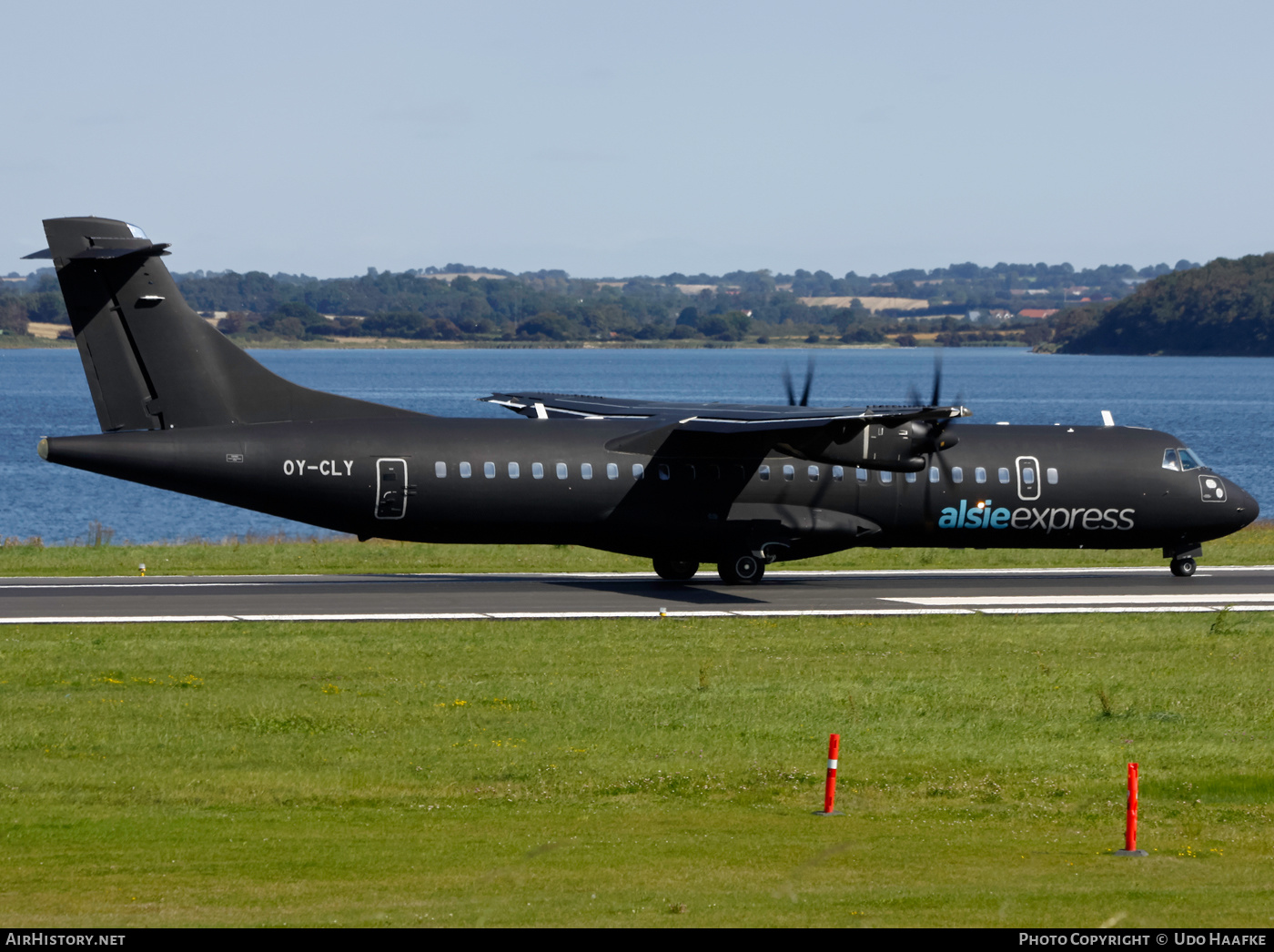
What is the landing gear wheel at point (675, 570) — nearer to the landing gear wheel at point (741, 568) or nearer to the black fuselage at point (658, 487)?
the black fuselage at point (658, 487)

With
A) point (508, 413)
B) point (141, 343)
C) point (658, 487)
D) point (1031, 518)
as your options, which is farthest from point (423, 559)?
point (508, 413)

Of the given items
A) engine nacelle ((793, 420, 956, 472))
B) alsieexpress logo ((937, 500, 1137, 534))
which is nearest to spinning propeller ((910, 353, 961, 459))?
engine nacelle ((793, 420, 956, 472))

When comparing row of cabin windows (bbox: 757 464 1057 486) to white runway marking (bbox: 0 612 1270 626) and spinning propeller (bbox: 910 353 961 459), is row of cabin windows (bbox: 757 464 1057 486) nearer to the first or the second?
spinning propeller (bbox: 910 353 961 459)

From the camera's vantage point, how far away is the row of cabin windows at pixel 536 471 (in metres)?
30.4

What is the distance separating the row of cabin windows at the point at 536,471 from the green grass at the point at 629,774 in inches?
169

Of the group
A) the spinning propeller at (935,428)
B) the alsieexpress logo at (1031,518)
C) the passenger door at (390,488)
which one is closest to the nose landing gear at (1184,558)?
the alsieexpress logo at (1031,518)

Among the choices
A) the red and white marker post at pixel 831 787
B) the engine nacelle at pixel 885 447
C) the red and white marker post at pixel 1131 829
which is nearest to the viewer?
the red and white marker post at pixel 1131 829

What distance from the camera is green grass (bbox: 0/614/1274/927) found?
1118cm

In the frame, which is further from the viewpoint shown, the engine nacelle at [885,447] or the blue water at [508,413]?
the blue water at [508,413]

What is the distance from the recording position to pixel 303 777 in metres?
15.9

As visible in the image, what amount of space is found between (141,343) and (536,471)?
27.6 ft

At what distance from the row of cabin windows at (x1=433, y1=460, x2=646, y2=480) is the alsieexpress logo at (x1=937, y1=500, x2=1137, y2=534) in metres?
7.51

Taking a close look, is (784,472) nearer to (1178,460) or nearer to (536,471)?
(536,471)
